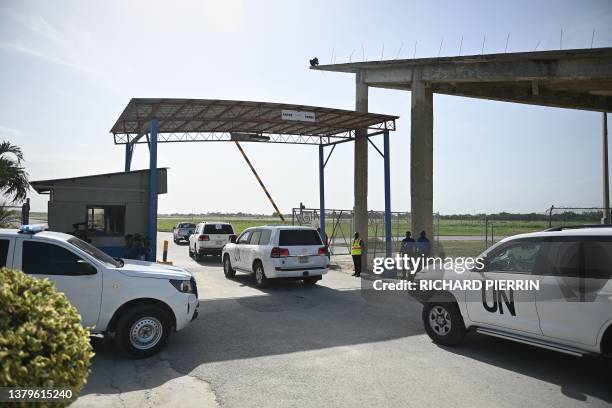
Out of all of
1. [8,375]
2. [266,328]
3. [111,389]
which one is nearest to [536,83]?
[266,328]

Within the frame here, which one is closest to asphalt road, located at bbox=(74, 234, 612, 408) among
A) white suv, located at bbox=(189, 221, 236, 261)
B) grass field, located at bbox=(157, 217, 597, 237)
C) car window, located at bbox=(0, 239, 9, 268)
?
car window, located at bbox=(0, 239, 9, 268)

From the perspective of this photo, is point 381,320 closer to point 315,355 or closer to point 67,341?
point 315,355

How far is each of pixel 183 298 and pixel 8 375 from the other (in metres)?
3.77

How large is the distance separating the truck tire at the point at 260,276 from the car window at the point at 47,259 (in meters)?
6.76

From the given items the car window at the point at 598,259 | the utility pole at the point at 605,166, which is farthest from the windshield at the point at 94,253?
the utility pole at the point at 605,166

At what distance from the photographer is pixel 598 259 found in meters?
5.33

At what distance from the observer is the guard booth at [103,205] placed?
39.3ft

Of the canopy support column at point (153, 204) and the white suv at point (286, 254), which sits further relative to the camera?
the canopy support column at point (153, 204)

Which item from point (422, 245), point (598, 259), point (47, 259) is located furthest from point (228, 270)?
point (598, 259)

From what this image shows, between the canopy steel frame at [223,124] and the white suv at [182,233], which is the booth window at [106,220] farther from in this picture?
the white suv at [182,233]

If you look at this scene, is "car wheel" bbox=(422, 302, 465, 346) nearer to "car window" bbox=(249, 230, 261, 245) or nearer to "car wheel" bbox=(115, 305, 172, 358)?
"car wheel" bbox=(115, 305, 172, 358)

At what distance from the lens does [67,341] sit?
3324 mm

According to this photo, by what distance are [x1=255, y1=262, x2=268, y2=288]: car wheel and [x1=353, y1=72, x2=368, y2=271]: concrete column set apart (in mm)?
7059

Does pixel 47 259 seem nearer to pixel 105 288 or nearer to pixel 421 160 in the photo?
pixel 105 288
